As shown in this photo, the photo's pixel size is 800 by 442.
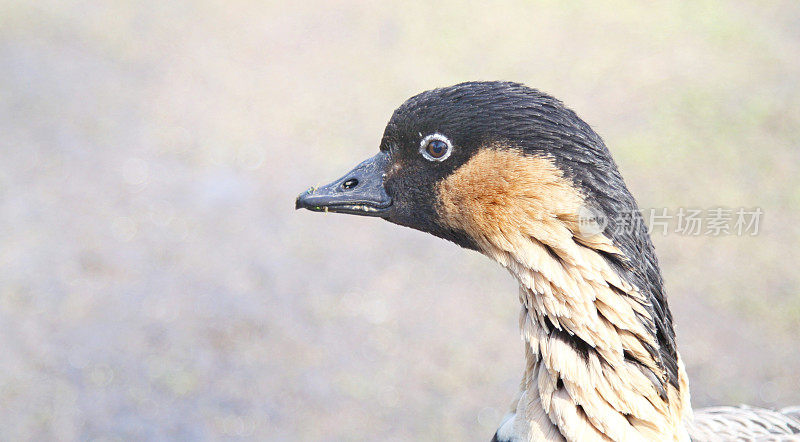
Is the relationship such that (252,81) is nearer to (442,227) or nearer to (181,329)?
(181,329)

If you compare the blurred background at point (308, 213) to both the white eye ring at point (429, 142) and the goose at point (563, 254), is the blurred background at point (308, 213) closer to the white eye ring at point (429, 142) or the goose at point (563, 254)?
the goose at point (563, 254)

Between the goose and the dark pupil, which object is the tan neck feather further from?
the dark pupil

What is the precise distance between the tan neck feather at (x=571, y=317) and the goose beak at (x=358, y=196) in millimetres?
601

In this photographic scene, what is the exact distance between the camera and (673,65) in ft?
32.6

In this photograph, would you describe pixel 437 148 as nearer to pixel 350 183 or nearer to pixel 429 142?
pixel 429 142

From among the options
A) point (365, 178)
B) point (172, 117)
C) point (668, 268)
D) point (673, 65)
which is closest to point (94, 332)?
point (172, 117)

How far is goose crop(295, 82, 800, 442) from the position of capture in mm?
2818

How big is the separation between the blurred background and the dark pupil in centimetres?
333

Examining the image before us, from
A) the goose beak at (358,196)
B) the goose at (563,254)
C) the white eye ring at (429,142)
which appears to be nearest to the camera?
the goose at (563,254)

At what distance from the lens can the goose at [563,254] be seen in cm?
282

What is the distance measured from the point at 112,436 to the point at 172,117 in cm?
448

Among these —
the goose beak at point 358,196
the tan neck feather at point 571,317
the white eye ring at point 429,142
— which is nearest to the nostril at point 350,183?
the goose beak at point 358,196

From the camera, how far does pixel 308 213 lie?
26.3ft

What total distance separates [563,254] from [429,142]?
769 mm
